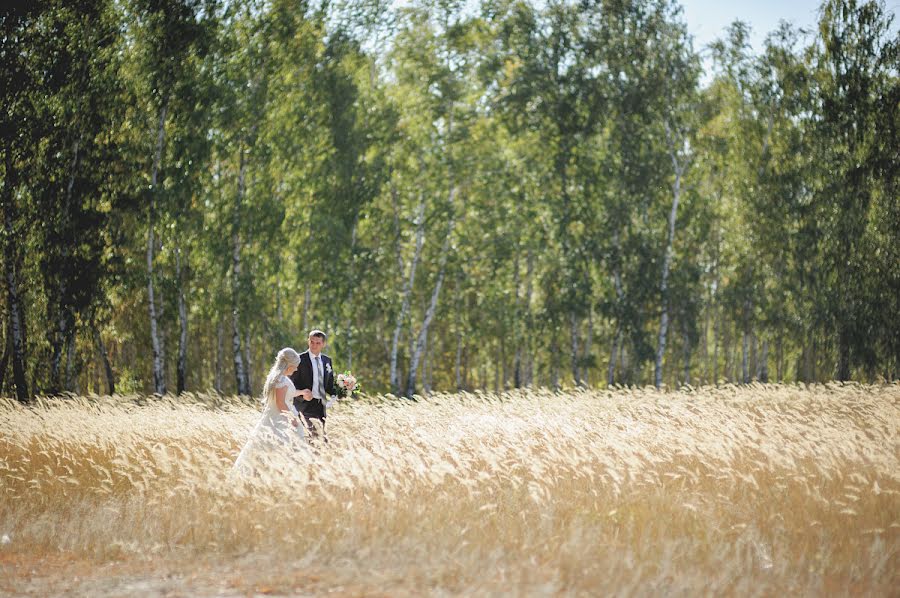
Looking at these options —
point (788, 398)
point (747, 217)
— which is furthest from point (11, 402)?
point (747, 217)

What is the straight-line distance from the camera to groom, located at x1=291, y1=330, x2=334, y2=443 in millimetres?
9586

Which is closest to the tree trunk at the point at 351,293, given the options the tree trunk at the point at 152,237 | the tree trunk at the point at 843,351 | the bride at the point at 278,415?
the tree trunk at the point at 152,237

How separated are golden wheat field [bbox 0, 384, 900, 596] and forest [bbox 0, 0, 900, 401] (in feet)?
37.6

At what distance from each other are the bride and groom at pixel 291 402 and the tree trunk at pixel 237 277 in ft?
38.3

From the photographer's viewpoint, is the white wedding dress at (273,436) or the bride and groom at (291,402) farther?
the bride and groom at (291,402)

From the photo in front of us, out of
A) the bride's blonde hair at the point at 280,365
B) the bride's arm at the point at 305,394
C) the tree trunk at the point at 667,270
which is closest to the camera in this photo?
the bride's blonde hair at the point at 280,365

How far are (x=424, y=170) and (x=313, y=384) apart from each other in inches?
644

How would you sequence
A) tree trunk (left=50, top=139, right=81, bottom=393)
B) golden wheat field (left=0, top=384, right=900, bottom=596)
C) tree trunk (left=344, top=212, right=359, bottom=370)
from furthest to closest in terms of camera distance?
tree trunk (left=344, top=212, right=359, bottom=370) → tree trunk (left=50, top=139, right=81, bottom=393) → golden wheat field (left=0, top=384, right=900, bottom=596)

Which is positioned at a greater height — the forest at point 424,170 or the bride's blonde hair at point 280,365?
the forest at point 424,170

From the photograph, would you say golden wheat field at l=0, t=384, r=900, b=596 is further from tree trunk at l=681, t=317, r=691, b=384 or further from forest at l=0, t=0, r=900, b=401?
tree trunk at l=681, t=317, r=691, b=384

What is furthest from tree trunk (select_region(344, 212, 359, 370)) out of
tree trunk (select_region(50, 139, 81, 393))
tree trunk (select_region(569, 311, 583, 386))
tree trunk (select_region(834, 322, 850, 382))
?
tree trunk (select_region(834, 322, 850, 382))

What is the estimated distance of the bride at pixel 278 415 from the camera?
27.6ft

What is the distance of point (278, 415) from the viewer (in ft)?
28.4

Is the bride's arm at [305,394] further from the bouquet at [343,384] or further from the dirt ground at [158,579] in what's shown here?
the dirt ground at [158,579]
